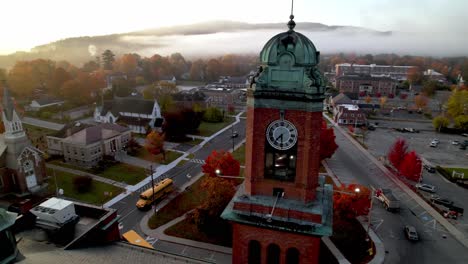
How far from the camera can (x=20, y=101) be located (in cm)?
10088

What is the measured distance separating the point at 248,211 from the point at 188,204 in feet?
95.8

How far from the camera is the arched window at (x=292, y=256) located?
15207 millimetres

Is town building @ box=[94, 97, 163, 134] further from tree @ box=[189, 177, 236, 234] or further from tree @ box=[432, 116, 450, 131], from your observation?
tree @ box=[432, 116, 450, 131]

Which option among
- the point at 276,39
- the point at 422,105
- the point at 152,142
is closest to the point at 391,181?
the point at 152,142

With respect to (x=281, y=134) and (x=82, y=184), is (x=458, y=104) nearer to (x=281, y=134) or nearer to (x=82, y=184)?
(x=281, y=134)

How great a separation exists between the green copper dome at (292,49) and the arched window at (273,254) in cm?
926

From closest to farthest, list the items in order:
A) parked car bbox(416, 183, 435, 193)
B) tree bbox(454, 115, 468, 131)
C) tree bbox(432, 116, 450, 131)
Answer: parked car bbox(416, 183, 435, 193) → tree bbox(432, 116, 450, 131) → tree bbox(454, 115, 468, 131)

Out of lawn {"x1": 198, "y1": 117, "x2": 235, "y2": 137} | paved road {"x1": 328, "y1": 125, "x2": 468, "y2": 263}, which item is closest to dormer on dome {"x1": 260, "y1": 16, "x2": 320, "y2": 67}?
paved road {"x1": 328, "y1": 125, "x2": 468, "y2": 263}

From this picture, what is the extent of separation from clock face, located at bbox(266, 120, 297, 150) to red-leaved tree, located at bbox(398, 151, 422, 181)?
149 feet

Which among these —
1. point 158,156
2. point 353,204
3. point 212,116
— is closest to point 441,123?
point 212,116

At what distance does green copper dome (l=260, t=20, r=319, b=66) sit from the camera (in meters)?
13.8

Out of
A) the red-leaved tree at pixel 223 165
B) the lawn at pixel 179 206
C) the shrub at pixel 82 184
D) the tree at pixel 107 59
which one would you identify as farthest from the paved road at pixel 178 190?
the tree at pixel 107 59

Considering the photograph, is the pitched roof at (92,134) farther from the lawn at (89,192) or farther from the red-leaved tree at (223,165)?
the red-leaved tree at (223,165)

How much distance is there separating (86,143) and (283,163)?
48803 mm
